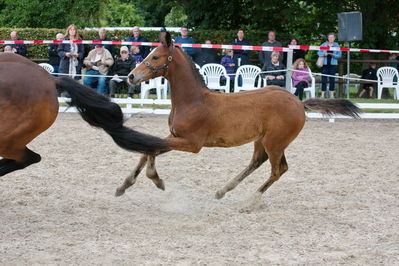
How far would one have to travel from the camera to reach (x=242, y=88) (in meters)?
12.9

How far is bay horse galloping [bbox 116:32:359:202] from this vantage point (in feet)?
18.8

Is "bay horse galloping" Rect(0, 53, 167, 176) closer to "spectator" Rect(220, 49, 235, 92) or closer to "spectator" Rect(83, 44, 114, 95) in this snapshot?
"spectator" Rect(83, 44, 114, 95)

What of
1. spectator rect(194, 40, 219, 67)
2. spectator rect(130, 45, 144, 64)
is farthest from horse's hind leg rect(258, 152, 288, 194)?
spectator rect(194, 40, 219, 67)

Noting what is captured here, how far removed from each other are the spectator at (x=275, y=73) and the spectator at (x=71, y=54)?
157 inches

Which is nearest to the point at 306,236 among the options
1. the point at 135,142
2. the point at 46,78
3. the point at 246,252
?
the point at 246,252

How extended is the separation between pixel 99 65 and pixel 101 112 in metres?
7.34

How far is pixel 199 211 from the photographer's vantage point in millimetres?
5781

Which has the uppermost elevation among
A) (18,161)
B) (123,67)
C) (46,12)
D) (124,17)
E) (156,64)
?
(124,17)

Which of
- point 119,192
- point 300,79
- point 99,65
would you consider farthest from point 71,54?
point 119,192

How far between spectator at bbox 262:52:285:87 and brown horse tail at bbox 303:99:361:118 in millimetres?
5926

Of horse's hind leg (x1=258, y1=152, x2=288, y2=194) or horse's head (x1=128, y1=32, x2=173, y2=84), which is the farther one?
horse's hind leg (x1=258, y1=152, x2=288, y2=194)

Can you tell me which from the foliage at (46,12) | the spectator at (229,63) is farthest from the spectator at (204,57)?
the foliage at (46,12)

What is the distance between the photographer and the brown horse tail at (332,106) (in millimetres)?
6402

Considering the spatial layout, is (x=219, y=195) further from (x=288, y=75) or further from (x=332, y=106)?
(x=288, y=75)
